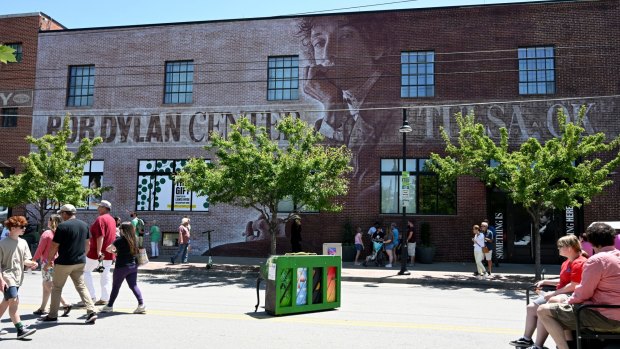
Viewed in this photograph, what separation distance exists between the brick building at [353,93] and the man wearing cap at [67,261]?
14.3m

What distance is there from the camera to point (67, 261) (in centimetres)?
825

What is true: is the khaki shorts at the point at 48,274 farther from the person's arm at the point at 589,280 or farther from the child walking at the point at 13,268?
the person's arm at the point at 589,280

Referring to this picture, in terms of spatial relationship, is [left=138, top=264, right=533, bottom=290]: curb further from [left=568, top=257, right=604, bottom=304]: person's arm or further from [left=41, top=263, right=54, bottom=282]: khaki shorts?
[left=568, top=257, right=604, bottom=304]: person's arm

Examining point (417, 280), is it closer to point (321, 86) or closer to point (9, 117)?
point (321, 86)

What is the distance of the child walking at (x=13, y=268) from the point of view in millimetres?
7105

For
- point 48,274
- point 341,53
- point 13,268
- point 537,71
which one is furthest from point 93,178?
point 537,71

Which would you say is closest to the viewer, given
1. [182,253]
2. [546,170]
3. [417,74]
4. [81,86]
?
[546,170]

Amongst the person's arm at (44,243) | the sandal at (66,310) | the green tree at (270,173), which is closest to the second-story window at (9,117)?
the green tree at (270,173)

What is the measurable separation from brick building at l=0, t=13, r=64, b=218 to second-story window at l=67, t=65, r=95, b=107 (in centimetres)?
189

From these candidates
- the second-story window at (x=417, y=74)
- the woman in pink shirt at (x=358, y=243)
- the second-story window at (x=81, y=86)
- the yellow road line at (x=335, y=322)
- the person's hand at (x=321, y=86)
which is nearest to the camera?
the yellow road line at (x=335, y=322)

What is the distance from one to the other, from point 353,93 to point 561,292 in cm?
1702

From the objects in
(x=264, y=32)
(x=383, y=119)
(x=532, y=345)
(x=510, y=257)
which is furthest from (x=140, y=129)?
(x=532, y=345)

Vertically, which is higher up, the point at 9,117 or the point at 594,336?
the point at 9,117

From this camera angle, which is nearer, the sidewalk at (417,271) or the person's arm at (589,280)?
the person's arm at (589,280)
